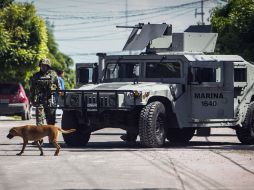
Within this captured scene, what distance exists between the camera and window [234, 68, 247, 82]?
65.6ft

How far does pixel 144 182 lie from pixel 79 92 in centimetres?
667

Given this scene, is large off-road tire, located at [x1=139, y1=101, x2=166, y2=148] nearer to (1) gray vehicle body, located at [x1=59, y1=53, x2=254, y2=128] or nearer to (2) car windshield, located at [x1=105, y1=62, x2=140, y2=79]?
(1) gray vehicle body, located at [x1=59, y1=53, x2=254, y2=128]

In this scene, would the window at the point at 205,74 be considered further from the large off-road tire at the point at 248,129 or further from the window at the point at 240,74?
the large off-road tire at the point at 248,129

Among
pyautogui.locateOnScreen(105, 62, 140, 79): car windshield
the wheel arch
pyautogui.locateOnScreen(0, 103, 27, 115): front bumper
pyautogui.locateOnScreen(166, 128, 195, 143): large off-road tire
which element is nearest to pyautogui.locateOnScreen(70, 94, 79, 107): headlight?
the wheel arch

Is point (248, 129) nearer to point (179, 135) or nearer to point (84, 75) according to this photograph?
point (179, 135)

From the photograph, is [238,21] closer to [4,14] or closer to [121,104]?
[4,14]

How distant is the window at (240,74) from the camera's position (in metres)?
20.0

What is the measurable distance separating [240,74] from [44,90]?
4.03 m

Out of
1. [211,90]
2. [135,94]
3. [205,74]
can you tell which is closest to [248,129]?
[211,90]

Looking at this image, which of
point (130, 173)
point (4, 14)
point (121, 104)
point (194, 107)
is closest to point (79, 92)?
point (121, 104)

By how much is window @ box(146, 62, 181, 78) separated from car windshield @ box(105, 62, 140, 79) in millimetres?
279

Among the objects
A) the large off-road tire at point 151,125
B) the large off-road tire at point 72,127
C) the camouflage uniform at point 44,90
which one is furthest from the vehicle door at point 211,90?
the camouflage uniform at point 44,90

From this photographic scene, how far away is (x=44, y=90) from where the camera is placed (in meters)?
19.5

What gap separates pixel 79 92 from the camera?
61.6 ft
